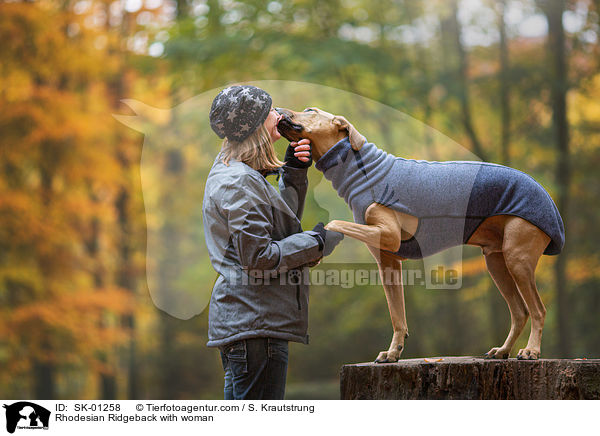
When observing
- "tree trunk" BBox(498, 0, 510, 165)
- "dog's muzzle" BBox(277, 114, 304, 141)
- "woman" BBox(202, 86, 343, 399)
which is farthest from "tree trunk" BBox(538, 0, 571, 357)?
"woman" BBox(202, 86, 343, 399)

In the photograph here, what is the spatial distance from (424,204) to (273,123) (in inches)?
36.2

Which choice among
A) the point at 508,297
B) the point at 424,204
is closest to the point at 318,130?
the point at 424,204

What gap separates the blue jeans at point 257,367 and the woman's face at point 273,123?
109 cm

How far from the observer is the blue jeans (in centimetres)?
281

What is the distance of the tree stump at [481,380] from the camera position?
3242 millimetres

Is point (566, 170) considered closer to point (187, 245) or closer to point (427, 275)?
point (427, 275)

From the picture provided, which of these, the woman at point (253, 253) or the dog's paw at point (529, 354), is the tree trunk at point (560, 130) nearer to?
the dog's paw at point (529, 354)

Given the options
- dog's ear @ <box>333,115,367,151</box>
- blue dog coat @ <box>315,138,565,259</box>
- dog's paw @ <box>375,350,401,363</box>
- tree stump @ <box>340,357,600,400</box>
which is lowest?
tree stump @ <box>340,357,600,400</box>

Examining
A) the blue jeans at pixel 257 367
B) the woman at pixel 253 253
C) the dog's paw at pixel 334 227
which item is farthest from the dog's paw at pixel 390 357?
the dog's paw at pixel 334 227

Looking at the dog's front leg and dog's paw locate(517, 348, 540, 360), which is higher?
the dog's front leg

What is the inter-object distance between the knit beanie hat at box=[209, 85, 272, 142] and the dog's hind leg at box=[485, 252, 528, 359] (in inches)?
62.4

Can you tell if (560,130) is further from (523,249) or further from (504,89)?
(523,249)

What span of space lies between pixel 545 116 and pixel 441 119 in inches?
82.0

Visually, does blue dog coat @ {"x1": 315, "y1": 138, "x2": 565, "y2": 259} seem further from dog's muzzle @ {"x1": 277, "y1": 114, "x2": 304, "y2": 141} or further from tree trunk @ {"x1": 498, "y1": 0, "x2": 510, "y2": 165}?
tree trunk @ {"x1": 498, "y1": 0, "x2": 510, "y2": 165}
